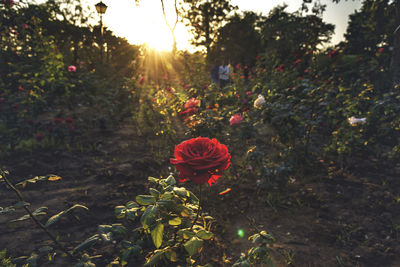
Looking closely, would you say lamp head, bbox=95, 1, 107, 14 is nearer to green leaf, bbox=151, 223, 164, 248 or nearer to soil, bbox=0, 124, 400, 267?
soil, bbox=0, 124, 400, 267

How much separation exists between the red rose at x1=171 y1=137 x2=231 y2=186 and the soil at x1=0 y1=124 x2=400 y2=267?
3.51ft

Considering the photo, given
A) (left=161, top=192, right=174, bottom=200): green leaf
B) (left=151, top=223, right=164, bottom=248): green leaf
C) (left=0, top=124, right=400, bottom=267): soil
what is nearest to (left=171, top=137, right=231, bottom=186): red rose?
(left=161, top=192, right=174, bottom=200): green leaf

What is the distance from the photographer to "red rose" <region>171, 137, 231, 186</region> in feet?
3.16

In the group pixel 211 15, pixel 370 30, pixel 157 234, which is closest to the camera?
pixel 157 234

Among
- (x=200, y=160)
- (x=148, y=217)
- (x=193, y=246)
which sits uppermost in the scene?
(x=200, y=160)

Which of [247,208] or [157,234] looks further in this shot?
[247,208]

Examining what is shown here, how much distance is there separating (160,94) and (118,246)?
1.99 metres

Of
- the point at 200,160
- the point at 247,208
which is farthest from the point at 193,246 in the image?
the point at 247,208

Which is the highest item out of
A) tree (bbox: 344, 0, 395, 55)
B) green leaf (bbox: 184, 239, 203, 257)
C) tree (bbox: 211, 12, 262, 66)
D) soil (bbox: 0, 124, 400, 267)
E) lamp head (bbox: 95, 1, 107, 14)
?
tree (bbox: 211, 12, 262, 66)

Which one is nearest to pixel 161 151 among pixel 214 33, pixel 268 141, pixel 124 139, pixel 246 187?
pixel 124 139

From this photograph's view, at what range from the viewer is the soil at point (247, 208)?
1.85 metres

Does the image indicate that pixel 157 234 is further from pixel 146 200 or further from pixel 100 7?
pixel 100 7

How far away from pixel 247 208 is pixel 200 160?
70.8 inches

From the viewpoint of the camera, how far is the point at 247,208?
250cm
